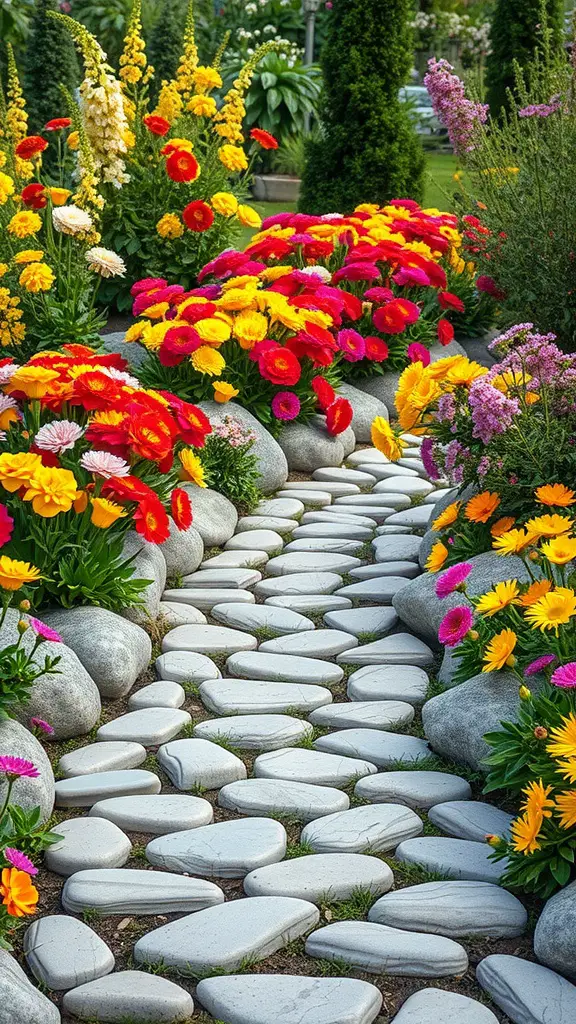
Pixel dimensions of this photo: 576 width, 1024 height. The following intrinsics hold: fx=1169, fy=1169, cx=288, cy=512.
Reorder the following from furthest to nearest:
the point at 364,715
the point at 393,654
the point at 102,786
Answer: the point at 393,654 → the point at 364,715 → the point at 102,786

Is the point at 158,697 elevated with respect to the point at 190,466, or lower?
lower

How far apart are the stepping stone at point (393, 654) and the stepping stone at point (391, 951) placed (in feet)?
4.12

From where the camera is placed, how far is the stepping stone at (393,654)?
3453 mm

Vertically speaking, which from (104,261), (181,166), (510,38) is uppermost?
(510,38)

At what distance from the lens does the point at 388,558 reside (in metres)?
4.16

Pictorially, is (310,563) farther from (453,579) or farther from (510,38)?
(510,38)

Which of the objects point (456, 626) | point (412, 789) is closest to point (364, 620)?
point (456, 626)

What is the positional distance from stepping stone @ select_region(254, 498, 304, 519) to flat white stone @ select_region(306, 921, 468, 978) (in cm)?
245

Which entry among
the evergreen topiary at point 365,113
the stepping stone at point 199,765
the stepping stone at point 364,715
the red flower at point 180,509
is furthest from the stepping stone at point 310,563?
the evergreen topiary at point 365,113

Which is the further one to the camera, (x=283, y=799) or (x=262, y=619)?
(x=262, y=619)

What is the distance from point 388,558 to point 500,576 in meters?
0.88

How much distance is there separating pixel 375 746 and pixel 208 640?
75 cm

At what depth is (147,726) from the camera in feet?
9.87

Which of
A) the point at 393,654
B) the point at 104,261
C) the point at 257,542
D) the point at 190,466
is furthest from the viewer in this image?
the point at 104,261
